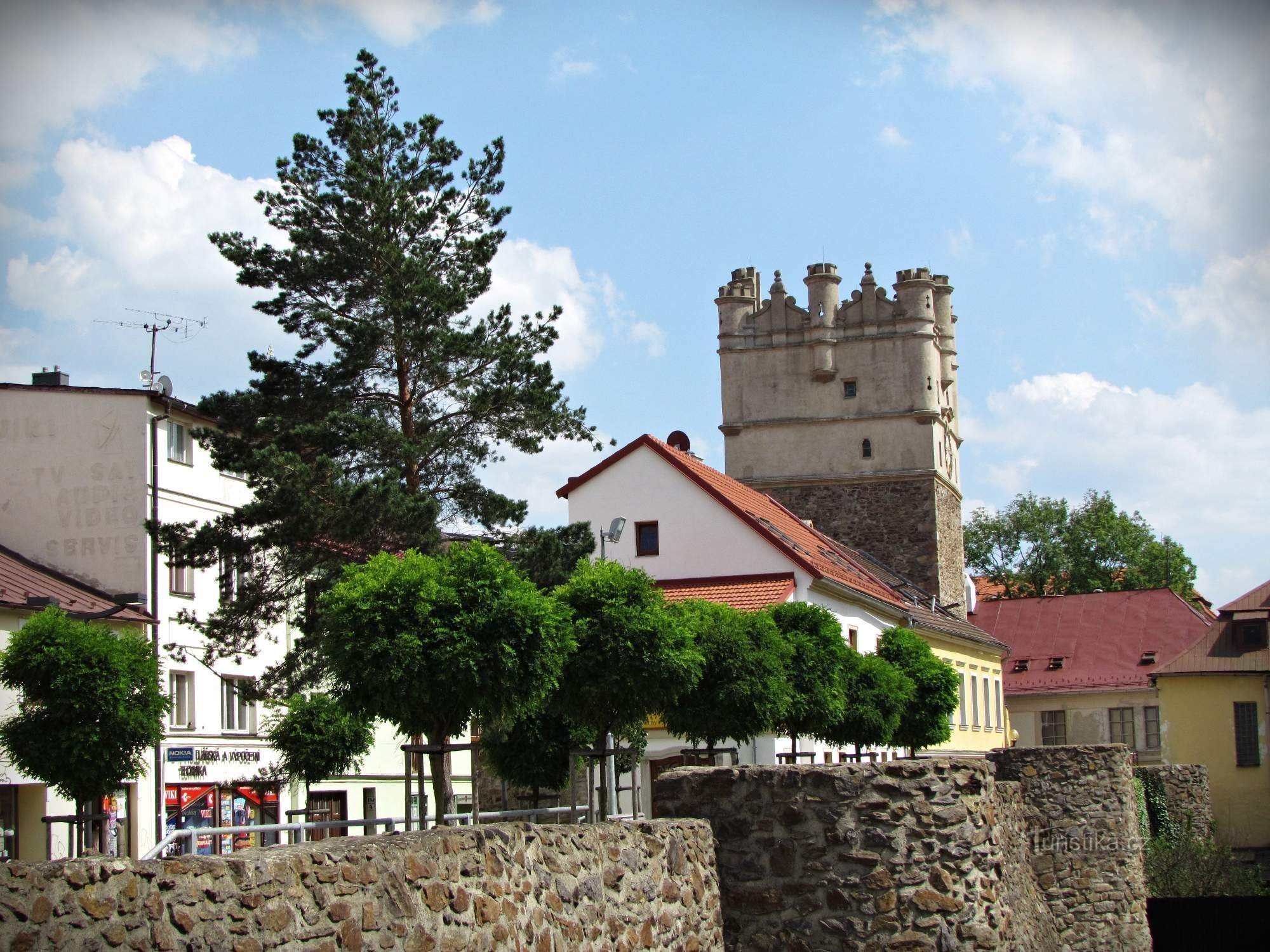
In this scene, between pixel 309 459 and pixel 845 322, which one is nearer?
pixel 309 459

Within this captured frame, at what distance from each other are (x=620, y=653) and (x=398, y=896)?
450 inches

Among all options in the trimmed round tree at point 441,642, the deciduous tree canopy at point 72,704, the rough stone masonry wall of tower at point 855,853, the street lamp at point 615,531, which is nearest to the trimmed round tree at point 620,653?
the trimmed round tree at point 441,642

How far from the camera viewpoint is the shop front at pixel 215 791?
31641 mm

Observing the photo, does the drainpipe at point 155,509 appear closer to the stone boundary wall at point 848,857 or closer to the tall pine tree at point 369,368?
the tall pine tree at point 369,368

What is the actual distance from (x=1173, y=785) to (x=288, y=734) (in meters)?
21.8

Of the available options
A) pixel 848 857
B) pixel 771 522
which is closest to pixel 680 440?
pixel 771 522

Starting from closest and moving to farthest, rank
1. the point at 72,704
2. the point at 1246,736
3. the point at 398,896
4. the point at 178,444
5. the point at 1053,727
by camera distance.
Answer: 1. the point at 398,896
2. the point at 72,704
3. the point at 178,444
4. the point at 1246,736
5. the point at 1053,727

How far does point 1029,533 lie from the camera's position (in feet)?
264

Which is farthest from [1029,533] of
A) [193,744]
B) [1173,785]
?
[193,744]

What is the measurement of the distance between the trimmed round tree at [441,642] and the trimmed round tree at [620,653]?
1238mm

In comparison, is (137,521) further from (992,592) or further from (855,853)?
(992,592)

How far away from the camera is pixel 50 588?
103 ft

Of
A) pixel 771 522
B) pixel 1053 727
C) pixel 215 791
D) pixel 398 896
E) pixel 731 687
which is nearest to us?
pixel 398 896

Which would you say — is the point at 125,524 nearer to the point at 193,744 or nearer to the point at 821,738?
the point at 193,744
